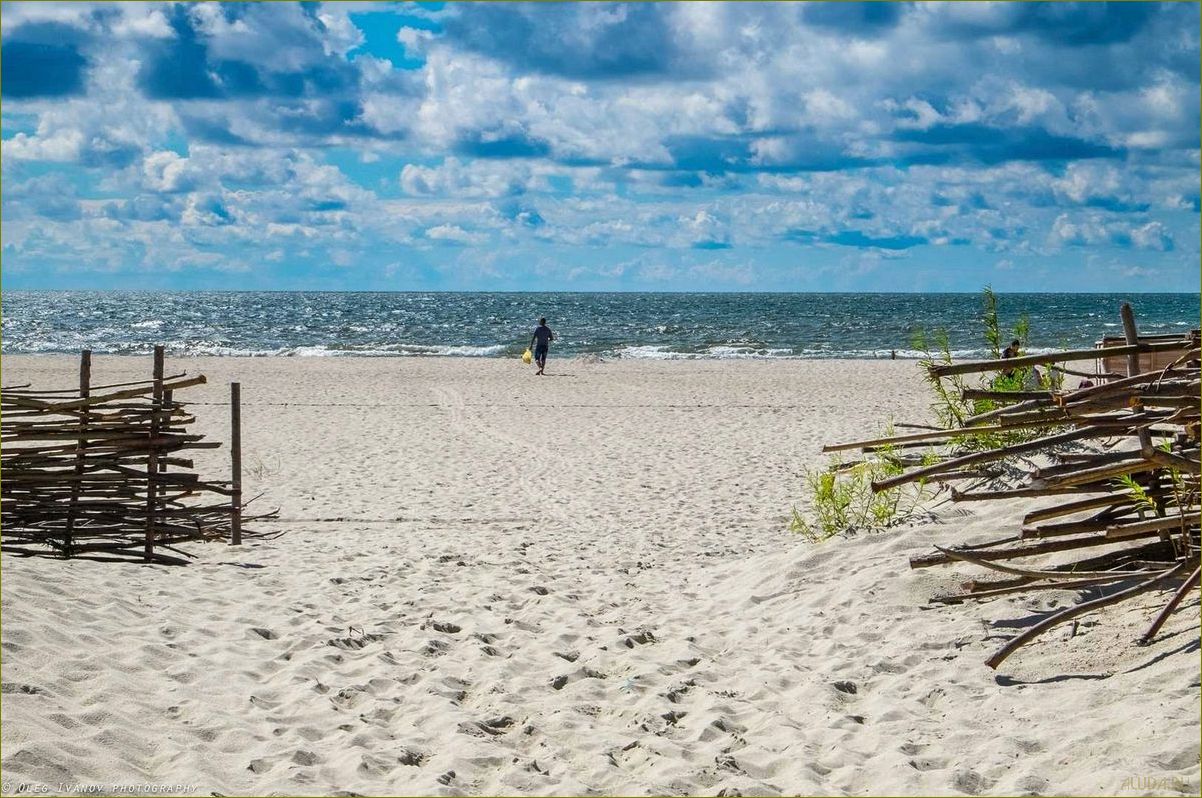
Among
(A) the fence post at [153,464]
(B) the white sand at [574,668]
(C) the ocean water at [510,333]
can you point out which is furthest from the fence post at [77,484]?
(C) the ocean water at [510,333]

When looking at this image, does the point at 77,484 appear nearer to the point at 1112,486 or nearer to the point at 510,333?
the point at 1112,486

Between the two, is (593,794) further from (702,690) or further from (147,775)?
(147,775)

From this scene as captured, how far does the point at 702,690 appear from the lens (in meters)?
4.79

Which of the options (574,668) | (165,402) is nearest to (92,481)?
(165,402)

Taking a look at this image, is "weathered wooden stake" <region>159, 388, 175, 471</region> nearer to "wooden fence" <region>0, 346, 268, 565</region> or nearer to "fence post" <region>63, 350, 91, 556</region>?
"wooden fence" <region>0, 346, 268, 565</region>

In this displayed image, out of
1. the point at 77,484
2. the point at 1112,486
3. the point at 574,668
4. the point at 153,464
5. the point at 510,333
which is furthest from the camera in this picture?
the point at 510,333

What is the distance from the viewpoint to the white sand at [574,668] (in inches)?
149

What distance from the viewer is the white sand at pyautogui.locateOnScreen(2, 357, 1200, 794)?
377 centimetres

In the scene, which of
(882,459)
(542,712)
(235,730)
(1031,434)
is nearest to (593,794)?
(542,712)

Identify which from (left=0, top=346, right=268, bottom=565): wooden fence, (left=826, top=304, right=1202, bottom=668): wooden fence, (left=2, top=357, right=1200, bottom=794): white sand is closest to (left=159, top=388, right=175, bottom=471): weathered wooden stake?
(left=0, top=346, right=268, bottom=565): wooden fence

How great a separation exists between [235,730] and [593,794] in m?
1.54

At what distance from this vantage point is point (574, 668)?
16.8 ft

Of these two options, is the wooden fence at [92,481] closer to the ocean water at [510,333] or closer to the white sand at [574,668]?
the white sand at [574,668]

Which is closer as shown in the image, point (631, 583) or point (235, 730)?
point (235, 730)
